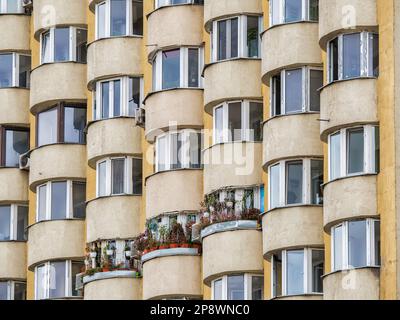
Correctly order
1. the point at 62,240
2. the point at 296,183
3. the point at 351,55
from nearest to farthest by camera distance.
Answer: the point at 351,55 → the point at 296,183 → the point at 62,240

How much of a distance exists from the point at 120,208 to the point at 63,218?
151 inches

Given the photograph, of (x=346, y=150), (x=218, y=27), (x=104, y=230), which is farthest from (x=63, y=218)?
(x=346, y=150)

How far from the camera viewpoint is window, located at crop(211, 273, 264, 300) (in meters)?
71.1

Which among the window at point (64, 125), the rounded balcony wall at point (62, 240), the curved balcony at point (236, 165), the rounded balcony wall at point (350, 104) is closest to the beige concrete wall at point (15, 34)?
the window at point (64, 125)

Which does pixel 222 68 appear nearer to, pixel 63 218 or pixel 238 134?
pixel 238 134

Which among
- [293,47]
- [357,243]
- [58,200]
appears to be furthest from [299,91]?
[58,200]

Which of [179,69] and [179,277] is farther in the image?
[179,69]

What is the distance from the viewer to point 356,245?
2596 inches

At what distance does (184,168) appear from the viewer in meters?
74.8

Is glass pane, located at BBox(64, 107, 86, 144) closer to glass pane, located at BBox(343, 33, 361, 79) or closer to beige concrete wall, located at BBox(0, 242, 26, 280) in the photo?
beige concrete wall, located at BBox(0, 242, 26, 280)

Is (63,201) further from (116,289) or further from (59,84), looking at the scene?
(116,289)

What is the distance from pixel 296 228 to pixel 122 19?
14100 millimetres

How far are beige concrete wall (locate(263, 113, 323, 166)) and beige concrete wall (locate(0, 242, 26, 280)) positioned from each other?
16.6 meters
